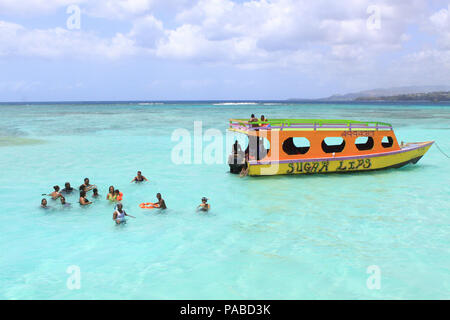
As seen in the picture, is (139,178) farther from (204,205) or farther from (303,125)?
(303,125)

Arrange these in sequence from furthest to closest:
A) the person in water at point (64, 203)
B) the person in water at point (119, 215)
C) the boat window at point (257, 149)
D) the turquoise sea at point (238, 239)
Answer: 1. the boat window at point (257, 149)
2. the person in water at point (64, 203)
3. the person in water at point (119, 215)
4. the turquoise sea at point (238, 239)

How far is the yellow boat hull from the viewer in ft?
54.3

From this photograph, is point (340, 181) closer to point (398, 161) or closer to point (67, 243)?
point (398, 161)

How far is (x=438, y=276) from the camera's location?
812 centimetres

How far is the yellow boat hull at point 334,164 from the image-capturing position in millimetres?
16547

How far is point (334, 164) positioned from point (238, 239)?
345 inches

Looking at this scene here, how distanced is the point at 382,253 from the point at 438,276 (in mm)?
1347

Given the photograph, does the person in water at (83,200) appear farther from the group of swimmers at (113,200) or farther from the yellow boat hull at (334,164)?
the yellow boat hull at (334,164)

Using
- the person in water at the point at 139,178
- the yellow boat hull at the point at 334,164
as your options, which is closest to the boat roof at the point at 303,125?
the yellow boat hull at the point at 334,164

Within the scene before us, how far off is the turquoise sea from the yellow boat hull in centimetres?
39

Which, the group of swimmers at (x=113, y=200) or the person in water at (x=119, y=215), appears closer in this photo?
the person in water at (x=119, y=215)

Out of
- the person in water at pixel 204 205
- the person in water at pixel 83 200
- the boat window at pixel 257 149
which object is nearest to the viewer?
the person in water at pixel 204 205

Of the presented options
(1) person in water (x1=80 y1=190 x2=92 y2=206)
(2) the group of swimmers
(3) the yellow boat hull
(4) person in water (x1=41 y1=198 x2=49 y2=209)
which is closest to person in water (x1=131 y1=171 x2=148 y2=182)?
(2) the group of swimmers
